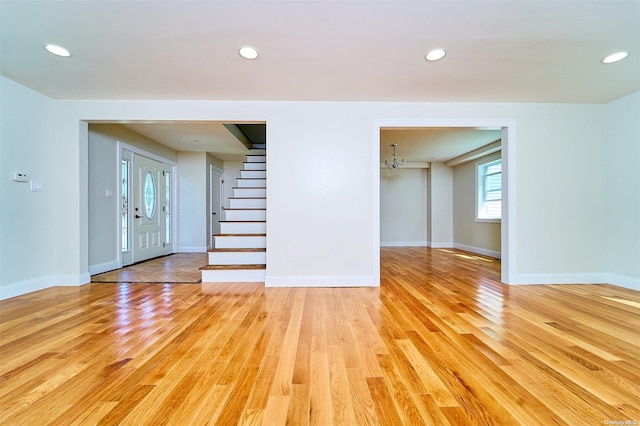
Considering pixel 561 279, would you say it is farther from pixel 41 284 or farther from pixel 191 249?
pixel 191 249

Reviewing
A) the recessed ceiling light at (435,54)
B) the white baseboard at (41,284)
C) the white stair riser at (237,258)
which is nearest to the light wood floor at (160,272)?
the white baseboard at (41,284)

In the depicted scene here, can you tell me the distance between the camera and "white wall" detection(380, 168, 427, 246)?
7.61 m

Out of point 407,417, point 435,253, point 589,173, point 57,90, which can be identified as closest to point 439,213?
point 435,253

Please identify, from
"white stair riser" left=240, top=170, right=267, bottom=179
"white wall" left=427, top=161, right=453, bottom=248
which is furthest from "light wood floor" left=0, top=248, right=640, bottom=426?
"white wall" left=427, top=161, right=453, bottom=248

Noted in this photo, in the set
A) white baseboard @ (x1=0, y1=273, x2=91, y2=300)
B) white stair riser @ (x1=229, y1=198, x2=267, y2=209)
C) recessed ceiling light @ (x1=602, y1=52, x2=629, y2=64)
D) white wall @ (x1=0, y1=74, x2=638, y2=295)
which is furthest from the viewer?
white stair riser @ (x1=229, y1=198, x2=267, y2=209)

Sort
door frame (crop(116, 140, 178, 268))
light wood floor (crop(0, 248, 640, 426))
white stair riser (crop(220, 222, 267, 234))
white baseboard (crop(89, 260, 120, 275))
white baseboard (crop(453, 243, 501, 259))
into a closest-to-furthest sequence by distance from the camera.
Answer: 1. light wood floor (crop(0, 248, 640, 426))
2. white baseboard (crop(89, 260, 120, 275))
3. white stair riser (crop(220, 222, 267, 234))
4. door frame (crop(116, 140, 178, 268))
5. white baseboard (crop(453, 243, 501, 259))

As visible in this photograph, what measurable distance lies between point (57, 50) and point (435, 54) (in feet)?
10.3

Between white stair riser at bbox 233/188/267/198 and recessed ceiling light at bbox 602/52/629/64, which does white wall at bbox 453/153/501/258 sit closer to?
recessed ceiling light at bbox 602/52/629/64

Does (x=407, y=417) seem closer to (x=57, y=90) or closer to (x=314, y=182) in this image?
(x=314, y=182)

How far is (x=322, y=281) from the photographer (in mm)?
3316

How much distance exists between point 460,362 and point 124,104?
4.19 meters

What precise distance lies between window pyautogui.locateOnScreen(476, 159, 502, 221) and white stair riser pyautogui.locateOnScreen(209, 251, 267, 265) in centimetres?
484

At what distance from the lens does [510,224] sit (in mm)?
3395

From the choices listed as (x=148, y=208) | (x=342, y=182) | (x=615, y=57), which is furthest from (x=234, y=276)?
(x=615, y=57)
